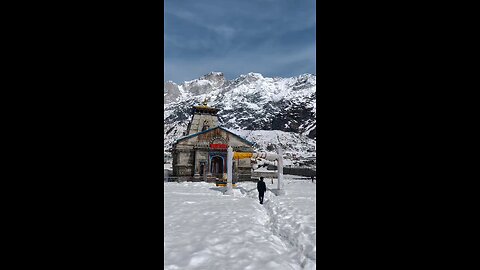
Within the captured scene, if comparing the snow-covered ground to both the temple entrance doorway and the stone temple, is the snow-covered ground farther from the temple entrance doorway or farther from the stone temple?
the temple entrance doorway

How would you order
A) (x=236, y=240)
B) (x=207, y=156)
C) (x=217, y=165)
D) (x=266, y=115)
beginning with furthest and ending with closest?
(x=266, y=115) < (x=217, y=165) < (x=207, y=156) < (x=236, y=240)

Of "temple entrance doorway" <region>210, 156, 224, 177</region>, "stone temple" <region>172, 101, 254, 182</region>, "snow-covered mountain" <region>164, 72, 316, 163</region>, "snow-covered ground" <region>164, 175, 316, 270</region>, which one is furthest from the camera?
"snow-covered mountain" <region>164, 72, 316, 163</region>

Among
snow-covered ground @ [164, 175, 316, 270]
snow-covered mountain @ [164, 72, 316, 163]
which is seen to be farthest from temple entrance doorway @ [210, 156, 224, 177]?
snow-covered mountain @ [164, 72, 316, 163]

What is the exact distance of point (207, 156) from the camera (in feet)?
85.6

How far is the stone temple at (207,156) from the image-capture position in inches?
1013

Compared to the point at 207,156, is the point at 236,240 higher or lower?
lower

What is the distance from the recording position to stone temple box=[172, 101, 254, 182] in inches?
1013

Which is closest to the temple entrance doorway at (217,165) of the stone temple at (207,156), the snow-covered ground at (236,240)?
the stone temple at (207,156)

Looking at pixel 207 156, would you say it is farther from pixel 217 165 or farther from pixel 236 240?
pixel 236 240

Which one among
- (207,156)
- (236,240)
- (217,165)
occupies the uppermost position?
(207,156)

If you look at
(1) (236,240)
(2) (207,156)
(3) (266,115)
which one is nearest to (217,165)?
(2) (207,156)
